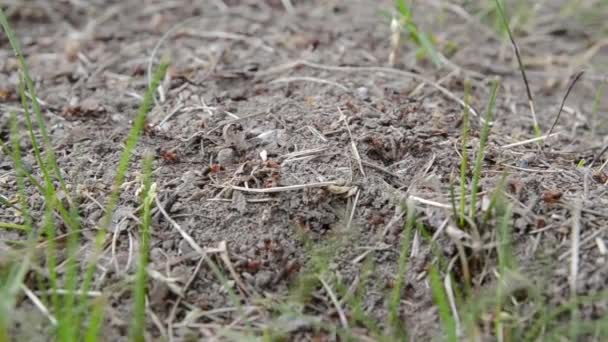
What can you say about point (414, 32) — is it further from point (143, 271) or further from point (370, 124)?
point (143, 271)

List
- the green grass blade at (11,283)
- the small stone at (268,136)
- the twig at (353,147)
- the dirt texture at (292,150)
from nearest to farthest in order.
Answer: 1. the green grass blade at (11,283)
2. the dirt texture at (292,150)
3. the twig at (353,147)
4. the small stone at (268,136)

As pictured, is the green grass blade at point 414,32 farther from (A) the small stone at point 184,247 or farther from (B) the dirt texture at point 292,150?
(A) the small stone at point 184,247

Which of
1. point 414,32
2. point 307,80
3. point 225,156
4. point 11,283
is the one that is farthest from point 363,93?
point 11,283

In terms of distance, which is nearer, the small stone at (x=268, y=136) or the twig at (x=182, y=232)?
the twig at (x=182, y=232)

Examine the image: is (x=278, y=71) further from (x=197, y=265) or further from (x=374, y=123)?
(x=197, y=265)

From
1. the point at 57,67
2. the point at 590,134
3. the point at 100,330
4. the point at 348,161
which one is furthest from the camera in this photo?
the point at 57,67

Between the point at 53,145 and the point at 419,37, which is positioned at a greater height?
the point at 419,37

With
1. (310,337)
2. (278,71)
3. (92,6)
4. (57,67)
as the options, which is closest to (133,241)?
(310,337)

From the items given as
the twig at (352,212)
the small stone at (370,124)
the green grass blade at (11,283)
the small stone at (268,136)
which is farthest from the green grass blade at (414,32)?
the green grass blade at (11,283)
